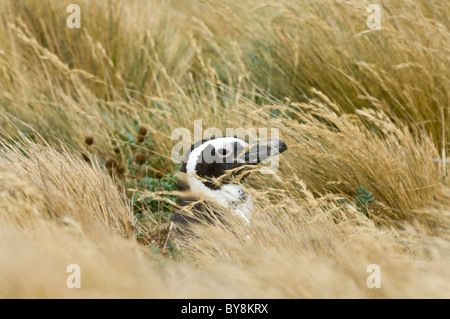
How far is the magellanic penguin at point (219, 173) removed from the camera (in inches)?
108

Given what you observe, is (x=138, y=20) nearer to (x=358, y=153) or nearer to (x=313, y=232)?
(x=358, y=153)

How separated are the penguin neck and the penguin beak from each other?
0.14m

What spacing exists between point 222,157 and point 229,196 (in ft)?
0.58

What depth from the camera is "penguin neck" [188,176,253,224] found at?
2719mm

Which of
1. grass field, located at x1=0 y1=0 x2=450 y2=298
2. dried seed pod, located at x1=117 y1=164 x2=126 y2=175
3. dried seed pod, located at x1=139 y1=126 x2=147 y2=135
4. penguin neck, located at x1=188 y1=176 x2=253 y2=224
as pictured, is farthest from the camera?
dried seed pod, located at x1=139 y1=126 x2=147 y2=135

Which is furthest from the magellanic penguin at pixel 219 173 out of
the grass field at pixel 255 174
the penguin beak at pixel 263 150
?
the grass field at pixel 255 174

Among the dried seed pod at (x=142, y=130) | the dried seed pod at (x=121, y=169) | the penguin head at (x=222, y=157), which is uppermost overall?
the penguin head at (x=222, y=157)

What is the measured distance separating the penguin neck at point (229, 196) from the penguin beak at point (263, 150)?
138 millimetres

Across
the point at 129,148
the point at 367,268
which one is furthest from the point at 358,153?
the point at 129,148

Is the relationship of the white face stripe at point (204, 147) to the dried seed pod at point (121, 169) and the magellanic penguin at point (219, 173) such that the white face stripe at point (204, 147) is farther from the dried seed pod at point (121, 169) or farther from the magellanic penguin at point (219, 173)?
the dried seed pod at point (121, 169)

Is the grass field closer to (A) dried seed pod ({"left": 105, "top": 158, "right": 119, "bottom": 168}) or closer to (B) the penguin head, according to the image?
(A) dried seed pod ({"left": 105, "top": 158, "right": 119, "bottom": 168})

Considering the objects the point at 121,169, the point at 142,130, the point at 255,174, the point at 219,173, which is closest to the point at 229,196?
the point at 219,173

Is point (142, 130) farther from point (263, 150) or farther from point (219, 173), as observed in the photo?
point (263, 150)

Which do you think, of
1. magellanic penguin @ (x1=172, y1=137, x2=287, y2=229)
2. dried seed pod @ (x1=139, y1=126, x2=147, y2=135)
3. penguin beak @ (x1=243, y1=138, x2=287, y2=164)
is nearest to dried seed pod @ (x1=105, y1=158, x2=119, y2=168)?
dried seed pod @ (x1=139, y1=126, x2=147, y2=135)
